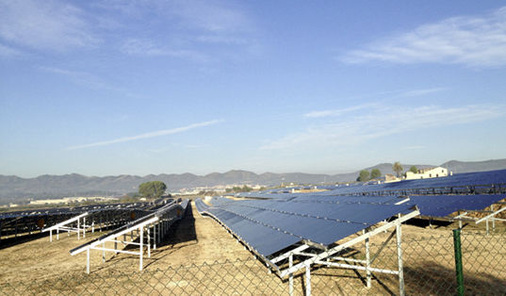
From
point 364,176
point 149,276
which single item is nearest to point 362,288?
point 149,276

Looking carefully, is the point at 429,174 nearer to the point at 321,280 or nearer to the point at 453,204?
the point at 453,204

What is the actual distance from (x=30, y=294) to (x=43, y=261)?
8.77 m

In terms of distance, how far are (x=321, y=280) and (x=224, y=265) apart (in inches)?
194

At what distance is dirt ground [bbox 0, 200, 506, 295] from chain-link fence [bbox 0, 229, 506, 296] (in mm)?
31

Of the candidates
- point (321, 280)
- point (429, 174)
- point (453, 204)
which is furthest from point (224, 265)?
point (429, 174)

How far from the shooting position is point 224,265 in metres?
14.9

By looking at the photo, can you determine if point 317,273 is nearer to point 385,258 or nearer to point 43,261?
point 385,258

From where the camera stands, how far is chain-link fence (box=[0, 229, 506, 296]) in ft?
33.6

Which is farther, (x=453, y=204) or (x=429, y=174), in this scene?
(x=429, y=174)

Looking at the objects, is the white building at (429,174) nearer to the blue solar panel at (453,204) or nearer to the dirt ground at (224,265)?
the dirt ground at (224,265)

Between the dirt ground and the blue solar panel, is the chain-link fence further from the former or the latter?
the blue solar panel

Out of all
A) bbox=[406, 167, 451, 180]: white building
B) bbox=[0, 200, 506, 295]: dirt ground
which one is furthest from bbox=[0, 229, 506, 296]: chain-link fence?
bbox=[406, 167, 451, 180]: white building

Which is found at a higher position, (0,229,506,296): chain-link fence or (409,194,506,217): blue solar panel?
(409,194,506,217): blue solar panel

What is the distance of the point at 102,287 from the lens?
40.7 ft
